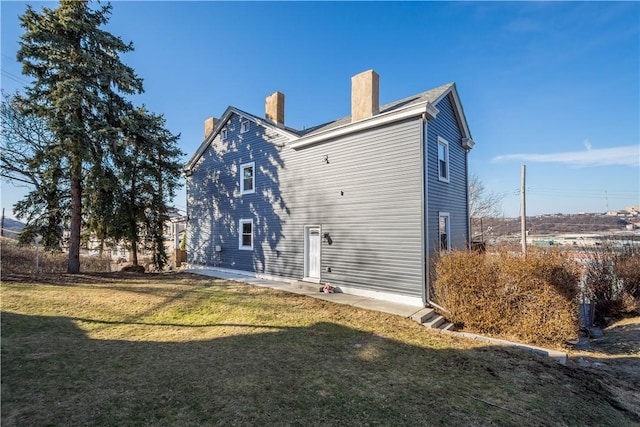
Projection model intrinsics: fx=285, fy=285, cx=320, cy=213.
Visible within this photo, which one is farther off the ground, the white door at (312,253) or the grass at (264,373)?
the white door at (312,253)

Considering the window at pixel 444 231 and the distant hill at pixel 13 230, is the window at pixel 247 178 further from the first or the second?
the distant hill at pixel 13 230

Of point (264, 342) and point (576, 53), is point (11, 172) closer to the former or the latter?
point (264, 342)

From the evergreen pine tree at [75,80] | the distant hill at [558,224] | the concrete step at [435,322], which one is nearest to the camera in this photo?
the concrete step at [435,322]

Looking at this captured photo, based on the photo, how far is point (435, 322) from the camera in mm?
7242

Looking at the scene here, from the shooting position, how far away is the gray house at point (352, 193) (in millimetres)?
8656

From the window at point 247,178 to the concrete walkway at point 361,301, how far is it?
4069 millimetres

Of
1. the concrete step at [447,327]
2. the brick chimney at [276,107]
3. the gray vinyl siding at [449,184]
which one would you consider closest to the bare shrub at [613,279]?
the gray vinyl siding at [449,184]

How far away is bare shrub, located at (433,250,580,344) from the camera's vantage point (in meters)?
6.50

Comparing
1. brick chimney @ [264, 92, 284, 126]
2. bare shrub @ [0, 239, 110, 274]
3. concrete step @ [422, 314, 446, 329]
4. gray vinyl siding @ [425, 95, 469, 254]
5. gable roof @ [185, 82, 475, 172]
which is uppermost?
brick chimney @ [264, 92, 284, 126]

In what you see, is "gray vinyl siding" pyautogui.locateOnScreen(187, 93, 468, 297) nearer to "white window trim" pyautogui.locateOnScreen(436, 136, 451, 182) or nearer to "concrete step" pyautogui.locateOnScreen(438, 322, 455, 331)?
"white window trim" pyautogui.locateOnScreen(436, 136, 451, 182)

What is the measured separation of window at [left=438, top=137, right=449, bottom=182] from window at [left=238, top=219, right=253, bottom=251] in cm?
844

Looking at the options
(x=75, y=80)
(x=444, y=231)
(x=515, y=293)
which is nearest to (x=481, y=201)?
(x=444, y=231)

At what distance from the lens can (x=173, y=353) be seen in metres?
5.09

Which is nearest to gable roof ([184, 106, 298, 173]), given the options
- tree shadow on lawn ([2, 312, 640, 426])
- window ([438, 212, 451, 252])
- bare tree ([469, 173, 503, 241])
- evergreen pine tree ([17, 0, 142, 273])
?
evergreen pine tree ([17, 0, 142, 273])
